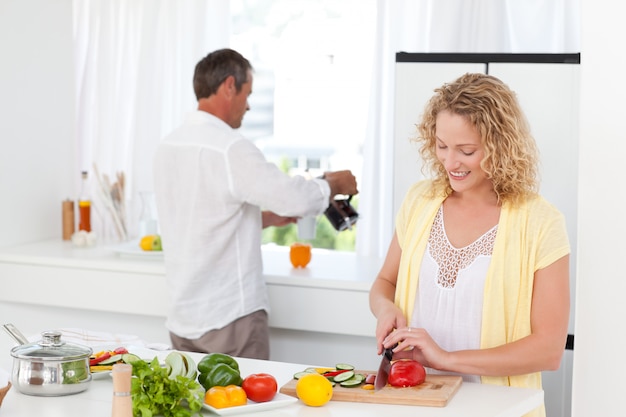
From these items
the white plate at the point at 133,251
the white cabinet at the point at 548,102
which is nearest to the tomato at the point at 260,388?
the white cabinet at the point at 548,102

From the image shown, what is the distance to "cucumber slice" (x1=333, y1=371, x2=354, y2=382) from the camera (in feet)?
6.42

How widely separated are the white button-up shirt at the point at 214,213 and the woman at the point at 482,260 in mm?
854

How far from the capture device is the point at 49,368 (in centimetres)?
189

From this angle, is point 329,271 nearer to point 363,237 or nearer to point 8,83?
point 363,237

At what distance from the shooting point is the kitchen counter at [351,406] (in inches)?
71.3

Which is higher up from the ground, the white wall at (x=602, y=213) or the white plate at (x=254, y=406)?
the white wall at (x=602, y=213)

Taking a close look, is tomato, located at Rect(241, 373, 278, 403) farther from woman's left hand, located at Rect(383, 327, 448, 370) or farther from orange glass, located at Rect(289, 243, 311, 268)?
orange glass, located at Rect(289, 243, 311, 268)

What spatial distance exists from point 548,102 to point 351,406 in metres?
1.60

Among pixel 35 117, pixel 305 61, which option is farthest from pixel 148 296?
pixel 305 61

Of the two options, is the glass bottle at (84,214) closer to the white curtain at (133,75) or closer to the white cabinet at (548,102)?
the white curtain at (133,75)

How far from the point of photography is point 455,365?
2.03 metres

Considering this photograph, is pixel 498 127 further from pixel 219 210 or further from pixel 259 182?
pixel 219 210

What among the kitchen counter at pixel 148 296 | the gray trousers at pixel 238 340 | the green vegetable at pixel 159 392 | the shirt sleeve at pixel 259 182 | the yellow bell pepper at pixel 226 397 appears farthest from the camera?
the kitchen counter at pixel 148 296

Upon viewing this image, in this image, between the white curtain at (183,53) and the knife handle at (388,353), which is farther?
the white curtain at (183,53)
